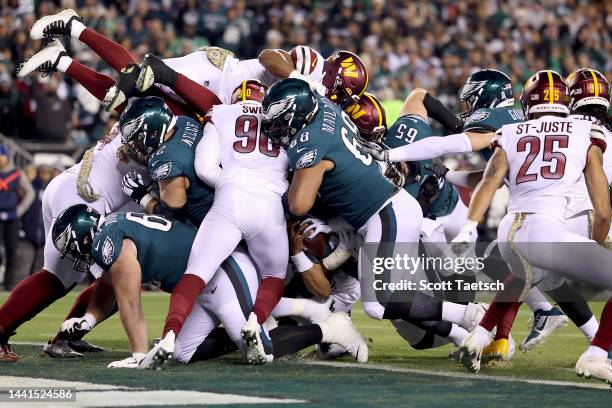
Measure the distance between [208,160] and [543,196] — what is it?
1.89 metres

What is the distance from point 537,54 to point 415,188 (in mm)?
11302

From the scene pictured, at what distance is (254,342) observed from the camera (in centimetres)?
655

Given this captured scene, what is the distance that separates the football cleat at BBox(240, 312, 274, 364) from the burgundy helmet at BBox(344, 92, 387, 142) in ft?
6.04

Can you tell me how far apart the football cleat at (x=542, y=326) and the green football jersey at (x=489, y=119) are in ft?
3.56

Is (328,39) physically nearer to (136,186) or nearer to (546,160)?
(136,186)

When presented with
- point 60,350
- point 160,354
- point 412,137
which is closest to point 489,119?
point 412,137

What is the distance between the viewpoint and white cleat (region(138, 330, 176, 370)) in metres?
6.27

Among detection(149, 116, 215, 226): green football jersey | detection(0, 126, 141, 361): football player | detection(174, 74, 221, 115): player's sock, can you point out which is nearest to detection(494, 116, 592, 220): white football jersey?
detection(149, 116, 215, 226): green football jersey

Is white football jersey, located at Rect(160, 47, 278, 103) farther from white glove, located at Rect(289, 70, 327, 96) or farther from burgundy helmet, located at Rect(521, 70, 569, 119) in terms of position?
burgundy helmet, located at Rect(521, 70, 569, 119)

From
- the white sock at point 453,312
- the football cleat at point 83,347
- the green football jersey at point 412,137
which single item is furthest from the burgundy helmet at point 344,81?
the football cleat at point 83,347

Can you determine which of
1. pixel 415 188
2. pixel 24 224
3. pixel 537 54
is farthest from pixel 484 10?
pixel 415 188

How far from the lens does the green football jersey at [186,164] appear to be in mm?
6945

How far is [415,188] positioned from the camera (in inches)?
323

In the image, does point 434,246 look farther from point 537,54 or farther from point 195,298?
point 537,54
